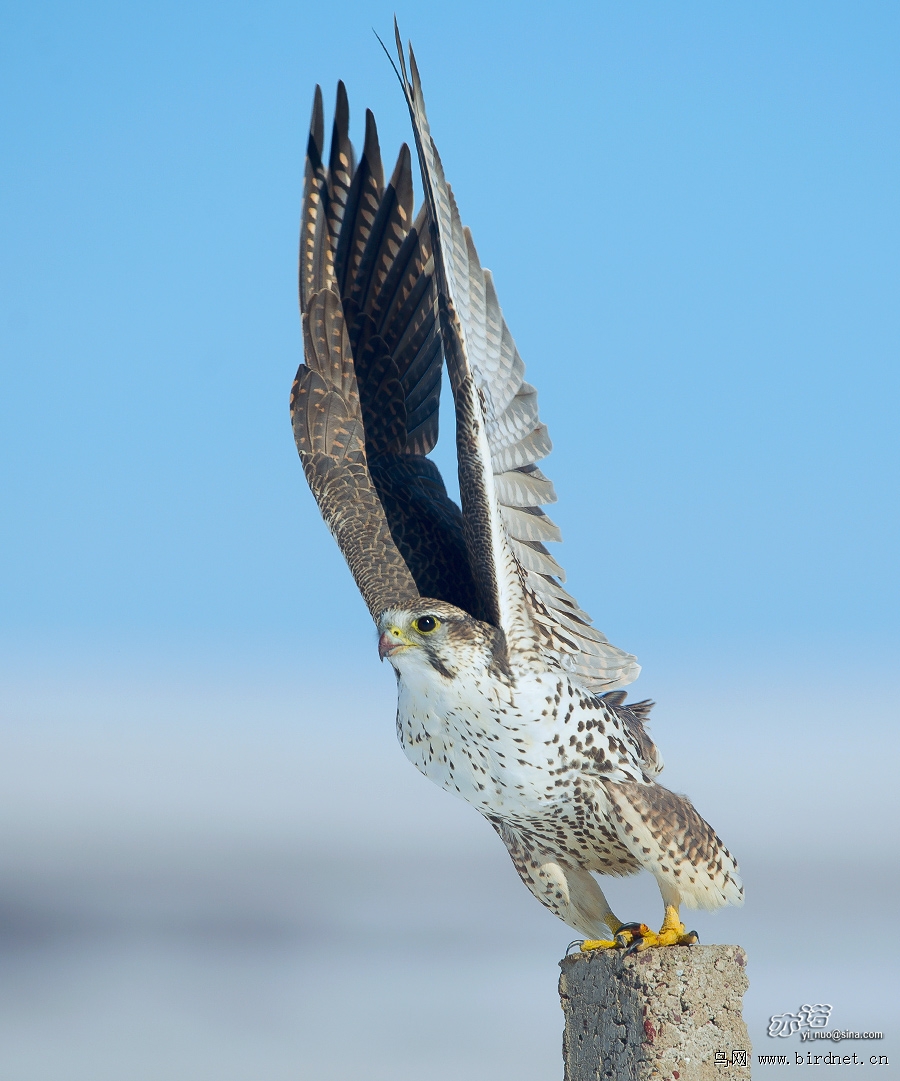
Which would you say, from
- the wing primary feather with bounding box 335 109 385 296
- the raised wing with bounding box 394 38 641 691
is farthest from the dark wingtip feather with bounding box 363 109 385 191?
the raised wing with bounding box 394 38 641 691

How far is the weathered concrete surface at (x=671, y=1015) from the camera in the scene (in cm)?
579

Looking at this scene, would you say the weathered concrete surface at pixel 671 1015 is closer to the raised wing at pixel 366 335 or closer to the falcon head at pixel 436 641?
the falcon head at pixel 436 641

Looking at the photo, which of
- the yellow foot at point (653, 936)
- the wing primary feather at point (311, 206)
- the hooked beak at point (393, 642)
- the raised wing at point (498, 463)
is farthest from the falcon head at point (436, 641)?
the wing primary feather at point (311, 206)

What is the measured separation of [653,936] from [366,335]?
4035mm

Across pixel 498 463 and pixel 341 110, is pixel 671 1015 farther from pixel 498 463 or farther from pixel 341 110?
pixel 341 110

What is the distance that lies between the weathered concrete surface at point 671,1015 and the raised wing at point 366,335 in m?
2.79

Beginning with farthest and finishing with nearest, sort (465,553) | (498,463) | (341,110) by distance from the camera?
1. (341,110)
2. (465,553)
3. (498,463)

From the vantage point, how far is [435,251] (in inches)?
249

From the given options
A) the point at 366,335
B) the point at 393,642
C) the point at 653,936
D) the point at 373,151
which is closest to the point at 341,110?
the point at 373,151

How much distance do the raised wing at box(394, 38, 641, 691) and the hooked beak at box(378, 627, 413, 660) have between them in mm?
538

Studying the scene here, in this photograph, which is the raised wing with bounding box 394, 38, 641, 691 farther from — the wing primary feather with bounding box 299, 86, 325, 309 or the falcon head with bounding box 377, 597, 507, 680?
the wing primary feather with bounding box 299, 86, 325, 309

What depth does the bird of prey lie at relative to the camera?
6164mm

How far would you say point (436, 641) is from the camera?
608cm

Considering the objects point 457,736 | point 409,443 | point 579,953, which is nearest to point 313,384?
point 409,443
